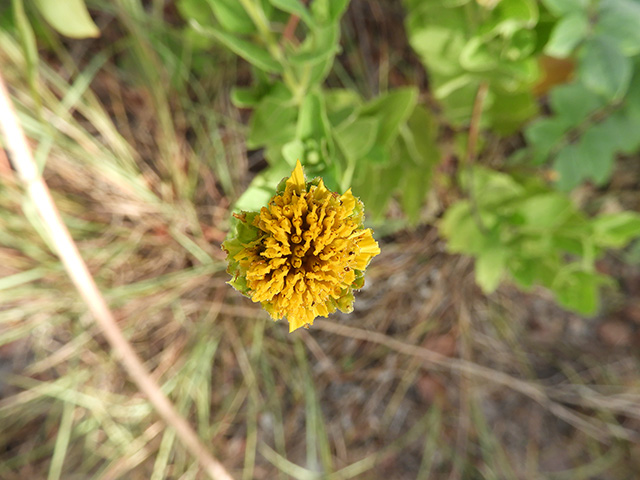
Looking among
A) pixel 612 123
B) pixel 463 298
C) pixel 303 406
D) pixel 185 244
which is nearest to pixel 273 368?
pixel 303 406

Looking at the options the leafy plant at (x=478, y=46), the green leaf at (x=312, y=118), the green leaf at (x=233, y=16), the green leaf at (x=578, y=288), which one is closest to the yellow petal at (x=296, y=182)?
the green leaf at (x=312, y=118)

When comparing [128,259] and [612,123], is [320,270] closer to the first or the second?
[612,123]

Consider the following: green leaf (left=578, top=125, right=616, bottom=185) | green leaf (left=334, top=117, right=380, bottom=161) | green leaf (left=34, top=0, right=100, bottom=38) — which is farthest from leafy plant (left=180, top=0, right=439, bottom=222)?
green leaf (left=578, top=125, right=616, bottom=185)

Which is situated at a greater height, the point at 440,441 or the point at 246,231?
the point at 246,231

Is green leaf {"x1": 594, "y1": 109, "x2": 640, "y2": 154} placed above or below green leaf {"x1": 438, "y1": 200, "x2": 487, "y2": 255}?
above

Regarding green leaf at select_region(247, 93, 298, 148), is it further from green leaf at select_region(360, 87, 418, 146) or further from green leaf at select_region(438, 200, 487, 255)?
green leaf at select_region(438, 200, 487, 255)

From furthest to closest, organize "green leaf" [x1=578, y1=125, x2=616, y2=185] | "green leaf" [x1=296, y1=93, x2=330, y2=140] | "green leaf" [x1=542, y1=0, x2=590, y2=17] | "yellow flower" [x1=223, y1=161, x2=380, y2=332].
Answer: "green leaf" [x1=578, y1=125, x2=616, y2=185], "green leaf" [x1=542, y1=0, x2=590, y2=17], "green leaf" [x1=296, y1=93, x2=330, y2=140], "yellow flower" [x1=223, y1=161, x2=380, y2=332]

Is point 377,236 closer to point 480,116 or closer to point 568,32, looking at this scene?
point 480,116
